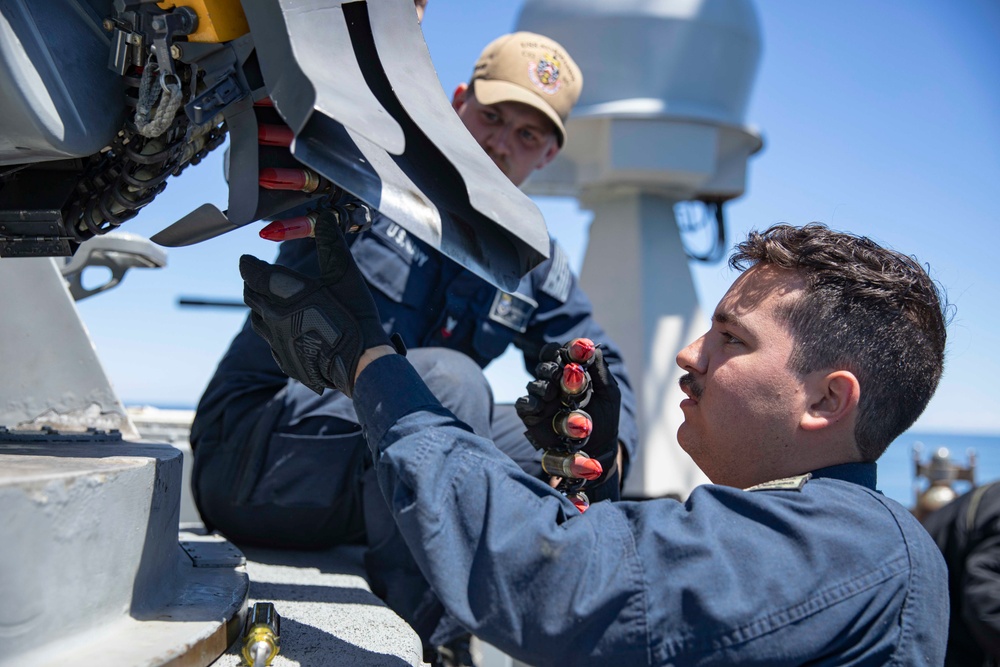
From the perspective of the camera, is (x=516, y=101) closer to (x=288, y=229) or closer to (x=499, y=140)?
(x=499, y=140)

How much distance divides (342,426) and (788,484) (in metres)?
0.98

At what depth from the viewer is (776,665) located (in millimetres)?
897

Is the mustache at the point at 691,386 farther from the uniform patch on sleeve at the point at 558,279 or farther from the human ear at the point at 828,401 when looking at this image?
the uniform patch on sleeve at the point at 558,279

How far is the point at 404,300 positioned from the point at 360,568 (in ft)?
2.04

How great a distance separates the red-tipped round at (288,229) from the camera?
110 centimetres

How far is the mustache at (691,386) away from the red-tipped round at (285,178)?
56 centimetres

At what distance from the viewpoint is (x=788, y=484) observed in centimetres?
103

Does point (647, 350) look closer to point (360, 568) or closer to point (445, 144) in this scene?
point (360, 568)

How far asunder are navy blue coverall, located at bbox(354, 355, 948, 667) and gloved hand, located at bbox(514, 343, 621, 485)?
0.38 m

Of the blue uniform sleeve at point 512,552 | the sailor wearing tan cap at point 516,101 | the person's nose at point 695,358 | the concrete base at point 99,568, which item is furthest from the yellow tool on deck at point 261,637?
Result: the sailor wearing tan cap at point 516,101

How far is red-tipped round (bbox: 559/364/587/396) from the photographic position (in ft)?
4.39

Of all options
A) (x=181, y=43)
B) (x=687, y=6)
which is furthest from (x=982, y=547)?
(x=687, y=6)

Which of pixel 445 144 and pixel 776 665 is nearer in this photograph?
pixel 776 665

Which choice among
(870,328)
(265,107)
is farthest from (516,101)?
Result: (870,328)
